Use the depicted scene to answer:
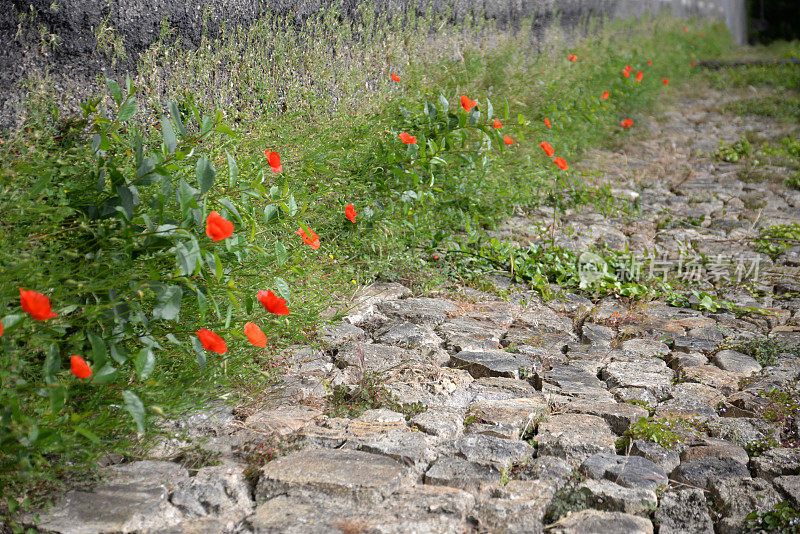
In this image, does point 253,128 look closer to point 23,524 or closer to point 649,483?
point 23,524

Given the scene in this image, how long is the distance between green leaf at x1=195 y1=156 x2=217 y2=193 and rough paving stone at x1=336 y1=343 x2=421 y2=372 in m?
0.84

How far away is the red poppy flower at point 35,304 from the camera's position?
1.30 metres

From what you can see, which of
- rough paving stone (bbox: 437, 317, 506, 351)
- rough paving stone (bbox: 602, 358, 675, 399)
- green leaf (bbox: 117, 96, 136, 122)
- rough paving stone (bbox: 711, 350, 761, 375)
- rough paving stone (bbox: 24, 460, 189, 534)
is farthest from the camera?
rough paving stone (bbox: 437, 317, 506, 351)

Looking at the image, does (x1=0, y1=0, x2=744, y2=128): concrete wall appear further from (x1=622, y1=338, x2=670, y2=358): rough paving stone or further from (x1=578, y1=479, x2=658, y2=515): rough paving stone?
(x1=622, y1=338, x2=670, y2=358): rough paving stone

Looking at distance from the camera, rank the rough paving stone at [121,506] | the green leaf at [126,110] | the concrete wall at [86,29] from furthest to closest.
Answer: the concrete wall at [86,29], the green leaf at [126,110], the rough paving stone at [121,506]

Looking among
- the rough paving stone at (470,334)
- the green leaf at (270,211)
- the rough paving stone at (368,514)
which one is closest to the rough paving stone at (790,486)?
the rough paving stone at (368,514)

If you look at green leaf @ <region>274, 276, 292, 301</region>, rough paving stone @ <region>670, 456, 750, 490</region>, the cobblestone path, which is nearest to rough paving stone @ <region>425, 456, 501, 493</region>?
the cobblestone path

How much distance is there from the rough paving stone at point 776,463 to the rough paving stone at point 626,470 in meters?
0.28

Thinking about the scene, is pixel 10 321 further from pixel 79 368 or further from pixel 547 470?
pixel 547 470

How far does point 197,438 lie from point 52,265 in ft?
1.93

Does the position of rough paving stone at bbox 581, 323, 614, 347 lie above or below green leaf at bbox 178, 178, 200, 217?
below

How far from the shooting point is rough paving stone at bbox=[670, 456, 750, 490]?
1775 mm

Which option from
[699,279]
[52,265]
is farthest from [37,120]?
[699,279]

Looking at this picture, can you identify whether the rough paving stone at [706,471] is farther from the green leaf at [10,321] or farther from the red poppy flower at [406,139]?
the green leaf at [10,321]
